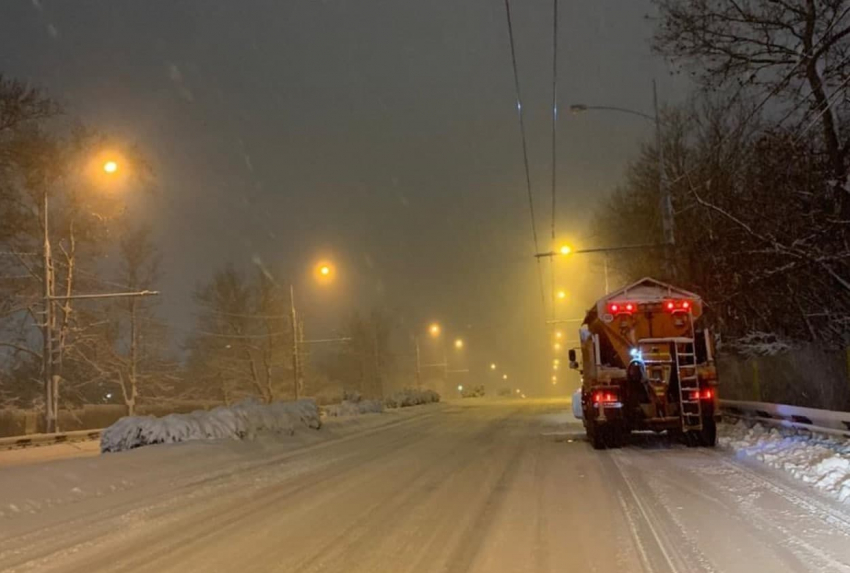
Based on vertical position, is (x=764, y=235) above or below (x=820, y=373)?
above

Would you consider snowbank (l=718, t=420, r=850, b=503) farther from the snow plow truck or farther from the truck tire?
the snow plow truck

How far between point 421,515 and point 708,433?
904 centimetres

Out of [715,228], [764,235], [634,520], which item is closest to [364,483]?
[634,520]

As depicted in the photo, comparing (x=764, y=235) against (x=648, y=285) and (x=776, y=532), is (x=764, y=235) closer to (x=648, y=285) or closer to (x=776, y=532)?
(x=648, y=285)

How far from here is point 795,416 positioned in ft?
53.4

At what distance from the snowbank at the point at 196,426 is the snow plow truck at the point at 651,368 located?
8.55 meters

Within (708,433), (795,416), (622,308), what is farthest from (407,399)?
(795,416)

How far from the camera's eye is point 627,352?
1666 centimetres

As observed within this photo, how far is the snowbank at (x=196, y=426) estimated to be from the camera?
17.6 m

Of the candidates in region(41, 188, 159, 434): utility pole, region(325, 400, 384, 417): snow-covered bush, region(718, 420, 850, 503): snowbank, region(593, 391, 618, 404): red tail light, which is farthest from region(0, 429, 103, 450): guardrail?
region(718, 420, 850, 503): snowbank

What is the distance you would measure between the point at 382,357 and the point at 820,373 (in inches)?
3300

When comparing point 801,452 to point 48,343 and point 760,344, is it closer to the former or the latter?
point 760,344

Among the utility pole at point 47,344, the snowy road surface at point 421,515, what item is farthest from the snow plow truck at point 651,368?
the utility pole at point 47,344

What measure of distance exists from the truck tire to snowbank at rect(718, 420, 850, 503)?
336mm
